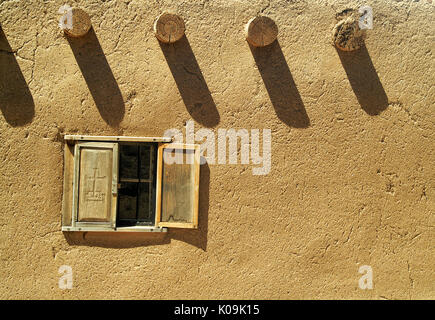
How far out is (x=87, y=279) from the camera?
9.80ft

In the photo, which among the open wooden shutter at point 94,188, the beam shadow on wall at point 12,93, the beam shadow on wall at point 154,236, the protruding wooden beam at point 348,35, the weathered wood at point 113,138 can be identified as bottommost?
the beam shadow on wall at point 154,236

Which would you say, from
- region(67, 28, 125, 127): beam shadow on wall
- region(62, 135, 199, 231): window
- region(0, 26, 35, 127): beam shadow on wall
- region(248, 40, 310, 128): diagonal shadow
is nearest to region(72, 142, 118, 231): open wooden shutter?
region(62, 135, 199, 231): window

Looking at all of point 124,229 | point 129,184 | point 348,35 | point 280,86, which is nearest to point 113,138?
point 129,184

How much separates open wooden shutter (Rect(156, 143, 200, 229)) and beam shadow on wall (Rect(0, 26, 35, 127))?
1.33 m

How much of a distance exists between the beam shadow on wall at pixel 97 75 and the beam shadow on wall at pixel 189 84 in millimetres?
591

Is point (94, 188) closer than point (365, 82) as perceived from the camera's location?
Yes

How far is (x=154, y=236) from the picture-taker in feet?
9.93

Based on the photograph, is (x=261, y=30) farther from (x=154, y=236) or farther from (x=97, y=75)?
→ (x=154, y=236)

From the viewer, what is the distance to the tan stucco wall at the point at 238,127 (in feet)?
9.82

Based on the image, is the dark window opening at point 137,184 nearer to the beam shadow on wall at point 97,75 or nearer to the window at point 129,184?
the window at point 129,184

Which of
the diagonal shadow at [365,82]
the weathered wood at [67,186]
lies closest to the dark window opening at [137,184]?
the weathered wood at [67,186]

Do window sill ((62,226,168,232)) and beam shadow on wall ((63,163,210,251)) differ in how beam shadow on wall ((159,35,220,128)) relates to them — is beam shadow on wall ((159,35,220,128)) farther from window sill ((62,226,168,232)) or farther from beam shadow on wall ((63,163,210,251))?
window sill ((62,226,168,232))

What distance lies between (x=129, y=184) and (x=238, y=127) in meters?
1.19

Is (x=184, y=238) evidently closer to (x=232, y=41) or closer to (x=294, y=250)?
(x=294, y=250)
